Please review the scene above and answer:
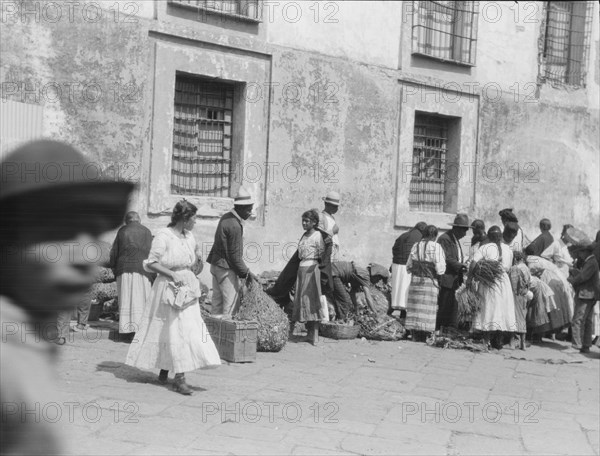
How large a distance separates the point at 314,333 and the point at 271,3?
527 cm

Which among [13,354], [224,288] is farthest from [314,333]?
[13,354]

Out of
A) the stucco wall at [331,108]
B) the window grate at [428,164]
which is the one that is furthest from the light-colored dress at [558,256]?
the window grate at [428,164]

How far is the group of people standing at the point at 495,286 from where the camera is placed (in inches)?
477

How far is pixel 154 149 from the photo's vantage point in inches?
486

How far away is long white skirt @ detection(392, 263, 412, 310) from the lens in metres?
13.1

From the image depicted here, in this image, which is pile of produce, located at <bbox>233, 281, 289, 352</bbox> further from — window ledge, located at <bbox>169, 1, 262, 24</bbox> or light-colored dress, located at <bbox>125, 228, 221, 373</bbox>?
window ledge, located at <bbox>169, 1, 262, 24</bbox>

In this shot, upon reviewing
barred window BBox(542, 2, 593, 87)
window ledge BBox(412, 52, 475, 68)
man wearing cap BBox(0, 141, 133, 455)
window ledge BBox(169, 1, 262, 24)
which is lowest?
man wearing cap BBox(0, 141, 133, 455)

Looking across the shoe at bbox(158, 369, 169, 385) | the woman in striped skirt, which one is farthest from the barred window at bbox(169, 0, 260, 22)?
the shoe at bbox(158, 369, 169, 385)

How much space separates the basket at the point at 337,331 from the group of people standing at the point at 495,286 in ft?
2.72

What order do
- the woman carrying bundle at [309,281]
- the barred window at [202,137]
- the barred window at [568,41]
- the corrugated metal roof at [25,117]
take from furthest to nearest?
the barred window at [568,41] < the barred window at [202,137] < the woman carrying bundle at [309,281] < the corrugated metal roof at [25,117]

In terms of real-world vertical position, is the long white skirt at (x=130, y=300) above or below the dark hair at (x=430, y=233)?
below

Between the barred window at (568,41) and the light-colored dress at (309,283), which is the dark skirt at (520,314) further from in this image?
the barred window at (568,41)

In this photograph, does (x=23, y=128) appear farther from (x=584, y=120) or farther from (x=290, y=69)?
(x=584, y=120)

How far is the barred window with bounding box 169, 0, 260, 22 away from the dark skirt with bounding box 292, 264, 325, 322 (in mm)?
4146
